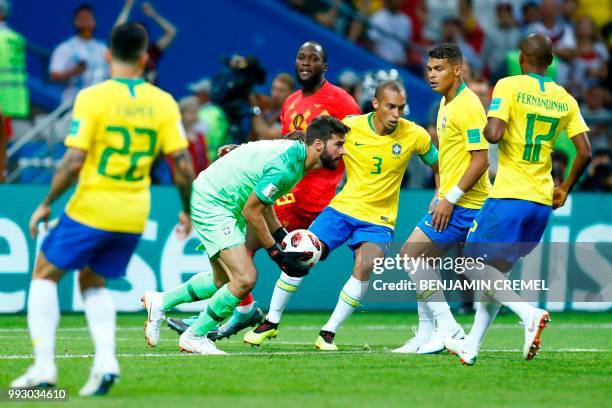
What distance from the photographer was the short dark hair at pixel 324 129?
376 inches

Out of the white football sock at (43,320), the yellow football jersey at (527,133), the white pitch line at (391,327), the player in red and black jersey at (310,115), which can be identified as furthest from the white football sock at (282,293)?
the white football sock at (43,320)

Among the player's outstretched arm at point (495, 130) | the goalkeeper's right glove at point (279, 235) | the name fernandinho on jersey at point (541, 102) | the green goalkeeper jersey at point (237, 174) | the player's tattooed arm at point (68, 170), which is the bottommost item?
the goalkeeper's right glove at point (279, 235)

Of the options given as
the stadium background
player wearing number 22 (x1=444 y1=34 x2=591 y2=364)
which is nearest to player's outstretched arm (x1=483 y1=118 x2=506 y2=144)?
player wearing number 22 (x1=444 y1=34 x2=591 y2=364)

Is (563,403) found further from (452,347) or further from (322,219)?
(322,219)

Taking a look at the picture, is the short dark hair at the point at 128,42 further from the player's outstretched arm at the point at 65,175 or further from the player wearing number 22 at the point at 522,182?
the player wearing number 22 at the point at 522,182

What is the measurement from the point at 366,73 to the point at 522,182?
8.64m

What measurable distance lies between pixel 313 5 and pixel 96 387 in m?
12.9

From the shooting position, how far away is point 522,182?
9461mm

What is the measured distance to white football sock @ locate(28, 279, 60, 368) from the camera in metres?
7.44

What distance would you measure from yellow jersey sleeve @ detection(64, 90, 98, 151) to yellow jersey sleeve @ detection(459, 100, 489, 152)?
3.56 meters

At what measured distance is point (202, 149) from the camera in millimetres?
16016

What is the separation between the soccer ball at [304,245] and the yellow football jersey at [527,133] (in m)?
1.57

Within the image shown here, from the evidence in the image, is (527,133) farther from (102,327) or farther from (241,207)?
(102,327)

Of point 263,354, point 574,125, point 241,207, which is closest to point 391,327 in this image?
point 263,354
